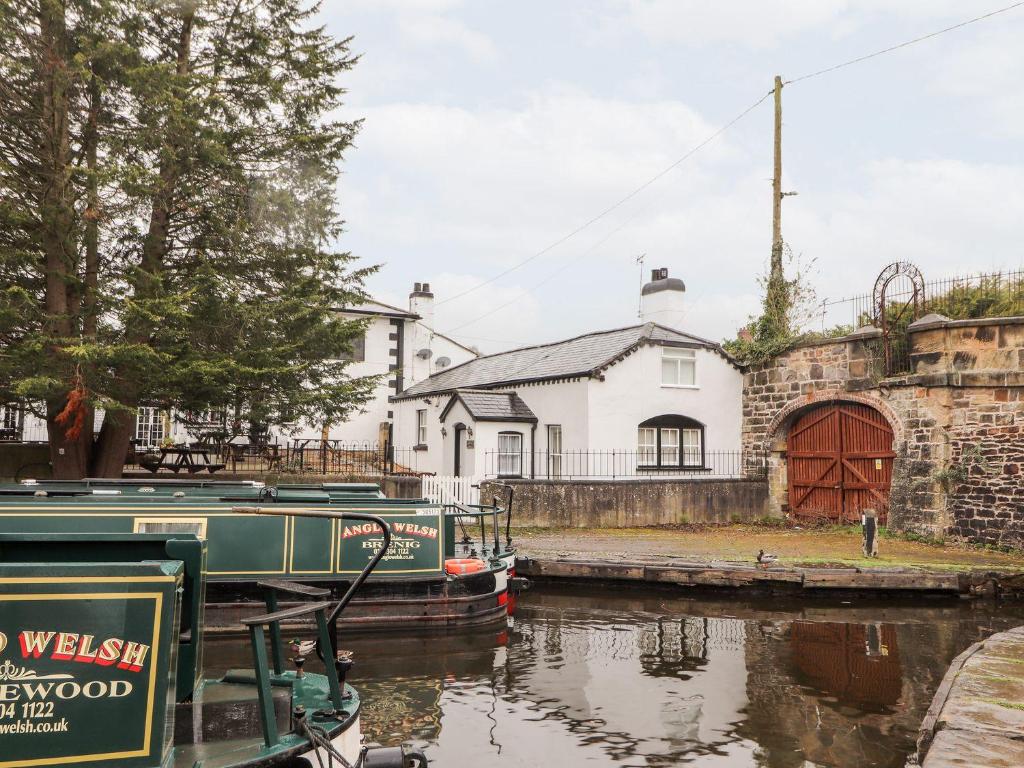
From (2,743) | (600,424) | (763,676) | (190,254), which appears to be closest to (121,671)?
(2,743)

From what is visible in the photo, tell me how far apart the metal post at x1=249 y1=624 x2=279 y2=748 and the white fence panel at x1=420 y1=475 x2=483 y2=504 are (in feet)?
43.9

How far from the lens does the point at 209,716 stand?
176 inches

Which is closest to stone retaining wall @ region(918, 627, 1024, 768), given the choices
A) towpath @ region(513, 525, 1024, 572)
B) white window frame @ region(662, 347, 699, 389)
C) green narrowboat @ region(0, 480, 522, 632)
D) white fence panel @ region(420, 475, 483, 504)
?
green narrowboat @ region(0, 480, 522, 632)

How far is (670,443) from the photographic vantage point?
21.8 meters

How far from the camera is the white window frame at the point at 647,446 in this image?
21.2m

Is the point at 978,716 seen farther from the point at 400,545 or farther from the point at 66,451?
the point at 66,451

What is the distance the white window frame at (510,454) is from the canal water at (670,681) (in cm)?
930

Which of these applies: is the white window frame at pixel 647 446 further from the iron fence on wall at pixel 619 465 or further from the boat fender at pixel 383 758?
the boat fender at pixel 383 758

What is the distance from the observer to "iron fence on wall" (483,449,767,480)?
803 inches

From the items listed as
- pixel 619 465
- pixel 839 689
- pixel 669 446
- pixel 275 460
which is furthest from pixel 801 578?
pixel 275 460

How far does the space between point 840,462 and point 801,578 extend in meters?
7.05

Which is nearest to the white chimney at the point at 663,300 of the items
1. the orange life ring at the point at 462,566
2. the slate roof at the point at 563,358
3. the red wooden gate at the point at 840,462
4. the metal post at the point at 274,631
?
the slate roof at the point at 563,358

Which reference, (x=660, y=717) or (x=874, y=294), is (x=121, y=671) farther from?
(x=874, y=294)

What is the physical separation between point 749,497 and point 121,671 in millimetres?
17965
